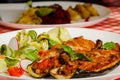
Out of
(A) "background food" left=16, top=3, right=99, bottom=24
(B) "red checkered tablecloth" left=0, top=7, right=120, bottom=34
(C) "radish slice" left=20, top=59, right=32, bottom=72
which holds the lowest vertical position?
(C) "radish slice" left=20, top=59, right=32, bottom=72

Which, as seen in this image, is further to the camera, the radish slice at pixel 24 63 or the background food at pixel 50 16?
the background food at pixel 50 16

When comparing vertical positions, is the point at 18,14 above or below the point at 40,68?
above

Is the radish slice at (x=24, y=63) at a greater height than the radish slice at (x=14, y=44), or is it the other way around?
the radish slice at (x=14, y=44)

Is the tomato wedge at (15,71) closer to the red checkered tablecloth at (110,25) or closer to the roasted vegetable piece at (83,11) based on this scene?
the red checkered tablecloth at (110,25)

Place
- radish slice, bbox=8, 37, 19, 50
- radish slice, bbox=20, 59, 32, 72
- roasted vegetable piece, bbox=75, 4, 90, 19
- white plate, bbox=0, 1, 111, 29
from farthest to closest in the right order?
roasted vegetable piece, bbox=75, 4, 90, 19 → white plate, bbox=0, 1, 111, 29 → radish slice, bbox=8, 37, 19, 50 → radish slice, bbox=20, 59, 32, 72

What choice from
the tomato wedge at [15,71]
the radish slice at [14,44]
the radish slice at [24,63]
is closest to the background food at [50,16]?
the radish slice at [14,44]

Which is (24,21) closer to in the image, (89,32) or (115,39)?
(89,32)

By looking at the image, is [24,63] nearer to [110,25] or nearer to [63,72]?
[63,72]

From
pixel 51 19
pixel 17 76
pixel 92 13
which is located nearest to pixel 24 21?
pixel 51 19

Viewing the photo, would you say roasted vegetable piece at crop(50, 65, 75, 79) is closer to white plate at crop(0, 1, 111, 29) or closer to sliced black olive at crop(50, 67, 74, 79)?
sliced black olive at crop(50, 67, 74, 79)

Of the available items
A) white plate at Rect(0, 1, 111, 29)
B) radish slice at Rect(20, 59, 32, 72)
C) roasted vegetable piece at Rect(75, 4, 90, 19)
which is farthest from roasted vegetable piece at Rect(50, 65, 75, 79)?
roasted vegetable piece at Rect(75, 4, 90, 19)

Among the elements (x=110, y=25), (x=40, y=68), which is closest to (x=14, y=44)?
(x=40, y=68)
